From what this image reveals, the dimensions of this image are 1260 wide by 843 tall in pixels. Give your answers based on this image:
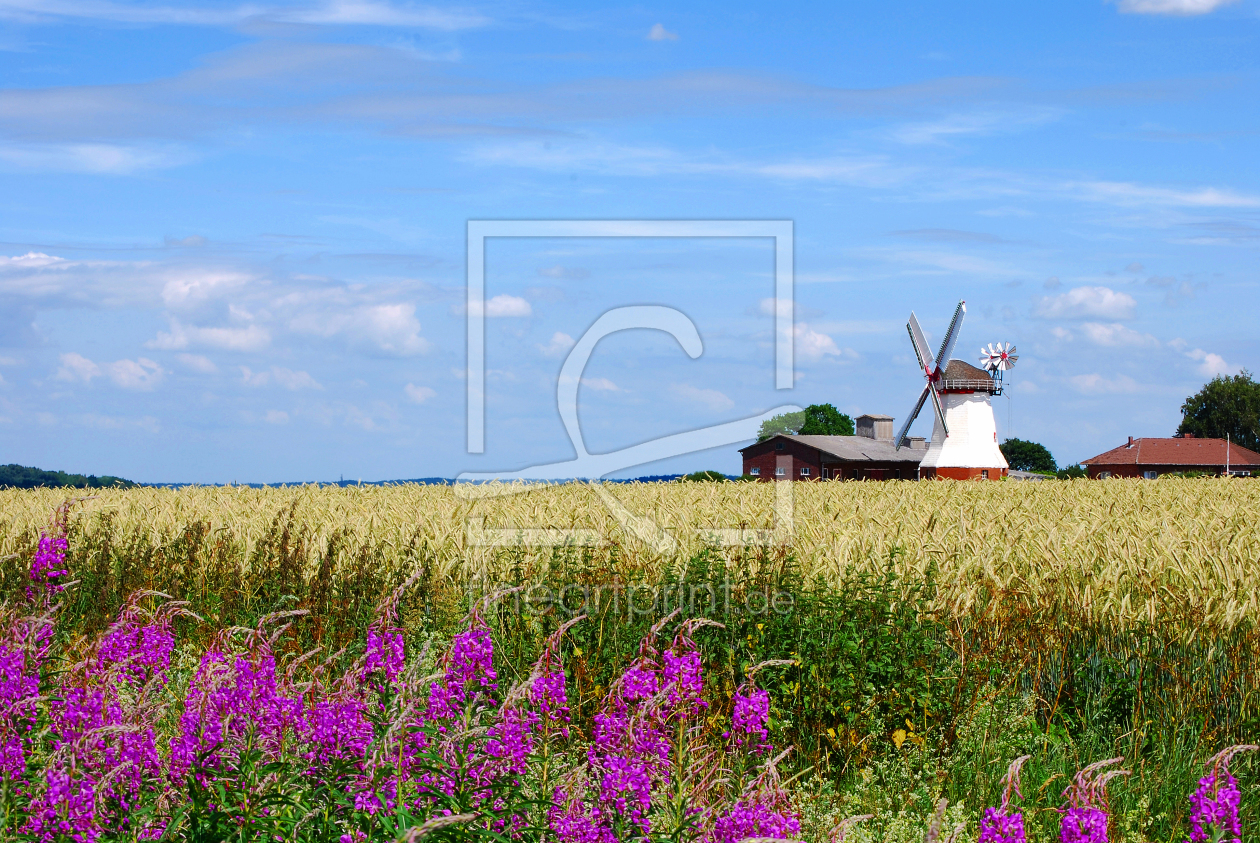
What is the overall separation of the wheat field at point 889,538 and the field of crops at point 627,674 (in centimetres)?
5

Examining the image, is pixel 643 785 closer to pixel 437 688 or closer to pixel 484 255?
pixel 437 688

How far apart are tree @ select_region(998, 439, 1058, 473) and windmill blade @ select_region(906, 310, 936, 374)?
58979mm

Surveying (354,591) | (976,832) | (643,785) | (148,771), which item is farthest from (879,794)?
(354,591)

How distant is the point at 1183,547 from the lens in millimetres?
9555

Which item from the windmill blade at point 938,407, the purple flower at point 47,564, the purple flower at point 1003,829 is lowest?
the purple flower at point 1003,829

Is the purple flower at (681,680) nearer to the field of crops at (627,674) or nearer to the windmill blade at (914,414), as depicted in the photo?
the field of crops at (627,674)

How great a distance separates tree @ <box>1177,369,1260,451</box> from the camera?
95.0 m

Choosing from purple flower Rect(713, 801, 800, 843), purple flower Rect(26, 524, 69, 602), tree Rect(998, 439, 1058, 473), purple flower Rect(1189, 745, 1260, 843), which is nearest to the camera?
purple flower Rect(1189, 745, 1260, 843)

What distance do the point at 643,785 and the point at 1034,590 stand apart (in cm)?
516

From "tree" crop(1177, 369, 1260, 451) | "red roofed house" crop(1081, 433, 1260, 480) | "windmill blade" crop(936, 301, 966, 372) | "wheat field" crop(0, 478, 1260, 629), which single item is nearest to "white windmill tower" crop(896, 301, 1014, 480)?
"windmill blade" crop(936, 301, 966, 372)

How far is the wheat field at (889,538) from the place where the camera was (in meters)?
8.22

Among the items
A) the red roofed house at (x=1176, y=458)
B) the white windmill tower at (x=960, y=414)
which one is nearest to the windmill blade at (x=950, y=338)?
the white windmill tower at (x=960, y=414)

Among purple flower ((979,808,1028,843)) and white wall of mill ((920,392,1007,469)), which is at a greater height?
white wall of mill ((920,392,1007,469))

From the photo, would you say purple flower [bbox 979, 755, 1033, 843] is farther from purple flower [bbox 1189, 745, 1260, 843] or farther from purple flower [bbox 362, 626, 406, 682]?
purple flower [bbox 362, 626, 406, 682]
